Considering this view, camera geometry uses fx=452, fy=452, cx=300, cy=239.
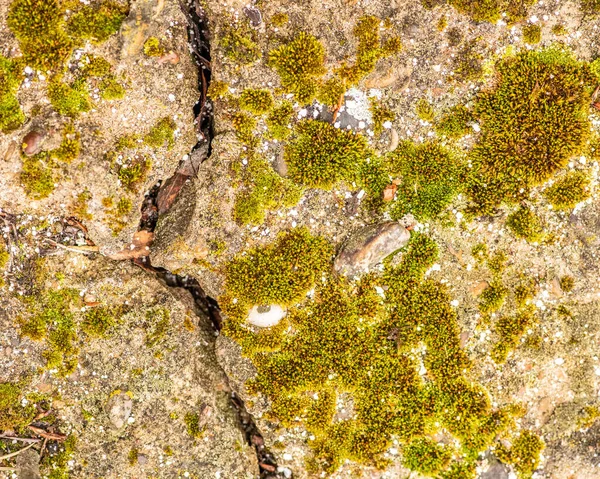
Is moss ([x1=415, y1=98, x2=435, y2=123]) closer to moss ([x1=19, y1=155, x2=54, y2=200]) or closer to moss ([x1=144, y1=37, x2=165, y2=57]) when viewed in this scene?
moss ([x1=144, y1=37, x2=165, y2=57])

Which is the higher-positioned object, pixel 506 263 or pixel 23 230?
pixel 506 263

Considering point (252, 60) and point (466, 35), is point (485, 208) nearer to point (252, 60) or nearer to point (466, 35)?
point (466, 35)

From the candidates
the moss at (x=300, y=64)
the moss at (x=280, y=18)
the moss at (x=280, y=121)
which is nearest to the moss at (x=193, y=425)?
the moss at (x=280, y=121)

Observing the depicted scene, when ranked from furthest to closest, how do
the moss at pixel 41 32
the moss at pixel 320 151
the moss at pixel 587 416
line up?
the moss at pixel 587 416 → the moss at pixel 320 151 → the moss at pixel 41 32

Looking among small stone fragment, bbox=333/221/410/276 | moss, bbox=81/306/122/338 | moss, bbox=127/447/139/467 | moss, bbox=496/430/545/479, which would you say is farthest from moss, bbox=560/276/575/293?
moss, bbox=127/447/139/467

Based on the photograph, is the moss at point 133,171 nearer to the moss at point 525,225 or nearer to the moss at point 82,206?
the moss at point 82,206

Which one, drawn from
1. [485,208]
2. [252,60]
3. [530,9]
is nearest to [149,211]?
[252,60]
